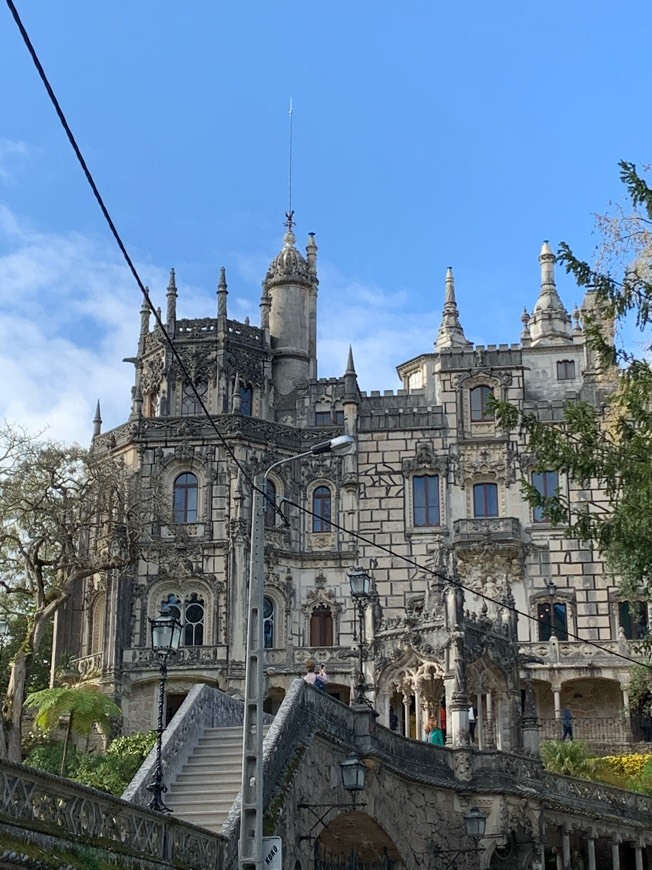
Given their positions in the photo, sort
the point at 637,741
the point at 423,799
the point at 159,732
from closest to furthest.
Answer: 1. the point at 159,732
2. the point at 423,799
3. the point at 637,741

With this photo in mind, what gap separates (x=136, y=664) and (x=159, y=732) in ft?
84.1

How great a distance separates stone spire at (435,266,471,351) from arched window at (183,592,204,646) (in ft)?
72.1

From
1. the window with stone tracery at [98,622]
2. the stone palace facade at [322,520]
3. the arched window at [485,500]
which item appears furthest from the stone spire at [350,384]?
the window with stone tracery at [98,622]

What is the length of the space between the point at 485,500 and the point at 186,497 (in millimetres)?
10705

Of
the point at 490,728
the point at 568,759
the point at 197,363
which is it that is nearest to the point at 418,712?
the point at 490,728

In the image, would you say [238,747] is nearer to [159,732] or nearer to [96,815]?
[159,732]

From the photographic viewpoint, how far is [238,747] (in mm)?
24578

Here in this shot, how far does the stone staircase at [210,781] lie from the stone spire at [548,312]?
142 feet

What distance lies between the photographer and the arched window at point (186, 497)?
49281mm

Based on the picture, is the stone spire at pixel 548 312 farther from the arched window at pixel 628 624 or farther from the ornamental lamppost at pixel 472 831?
the ornamental lamppost at pixel 472 831

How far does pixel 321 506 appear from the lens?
50438 mm

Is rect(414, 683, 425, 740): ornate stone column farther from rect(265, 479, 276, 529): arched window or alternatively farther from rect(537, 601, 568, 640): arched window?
rect(265, 479, 276, 529): arched window

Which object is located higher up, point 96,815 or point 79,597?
point 79,597

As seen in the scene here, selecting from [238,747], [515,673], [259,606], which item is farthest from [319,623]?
[259,606]
